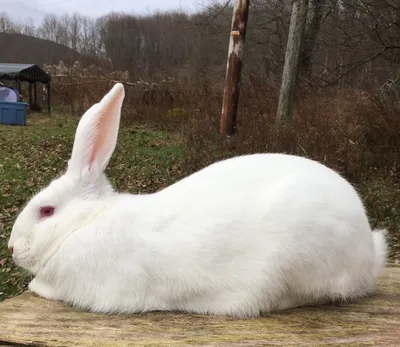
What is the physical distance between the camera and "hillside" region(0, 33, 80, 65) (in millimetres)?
34938

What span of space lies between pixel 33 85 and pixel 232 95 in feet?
47.3

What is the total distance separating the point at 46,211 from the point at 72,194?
101 millimetres

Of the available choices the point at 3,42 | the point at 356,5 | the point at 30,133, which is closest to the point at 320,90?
the point at 356,5

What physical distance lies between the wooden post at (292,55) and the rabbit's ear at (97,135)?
627cm

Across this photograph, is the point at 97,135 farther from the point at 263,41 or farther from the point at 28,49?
the point at 28,49

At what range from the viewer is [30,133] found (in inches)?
518

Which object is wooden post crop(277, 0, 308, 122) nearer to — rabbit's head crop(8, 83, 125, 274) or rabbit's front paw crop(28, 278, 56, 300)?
rabbit's head crop(8, 83, 125, 274)

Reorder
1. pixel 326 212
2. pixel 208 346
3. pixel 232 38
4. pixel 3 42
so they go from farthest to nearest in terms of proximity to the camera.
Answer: pixel 3 42 → pixel 232 38 → pixel 326 212 → pixel 208 346

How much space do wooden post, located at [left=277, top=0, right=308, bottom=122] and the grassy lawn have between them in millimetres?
2013

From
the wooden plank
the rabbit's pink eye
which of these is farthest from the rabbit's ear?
the wooden plank

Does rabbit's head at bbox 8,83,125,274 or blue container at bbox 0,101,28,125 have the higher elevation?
blue container at bbox 0,101,28,125

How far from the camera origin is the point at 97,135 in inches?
63.4

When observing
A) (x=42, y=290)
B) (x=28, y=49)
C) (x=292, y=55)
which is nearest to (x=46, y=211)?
(x=42, y=290)

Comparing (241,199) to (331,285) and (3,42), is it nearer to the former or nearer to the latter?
(331,285)
